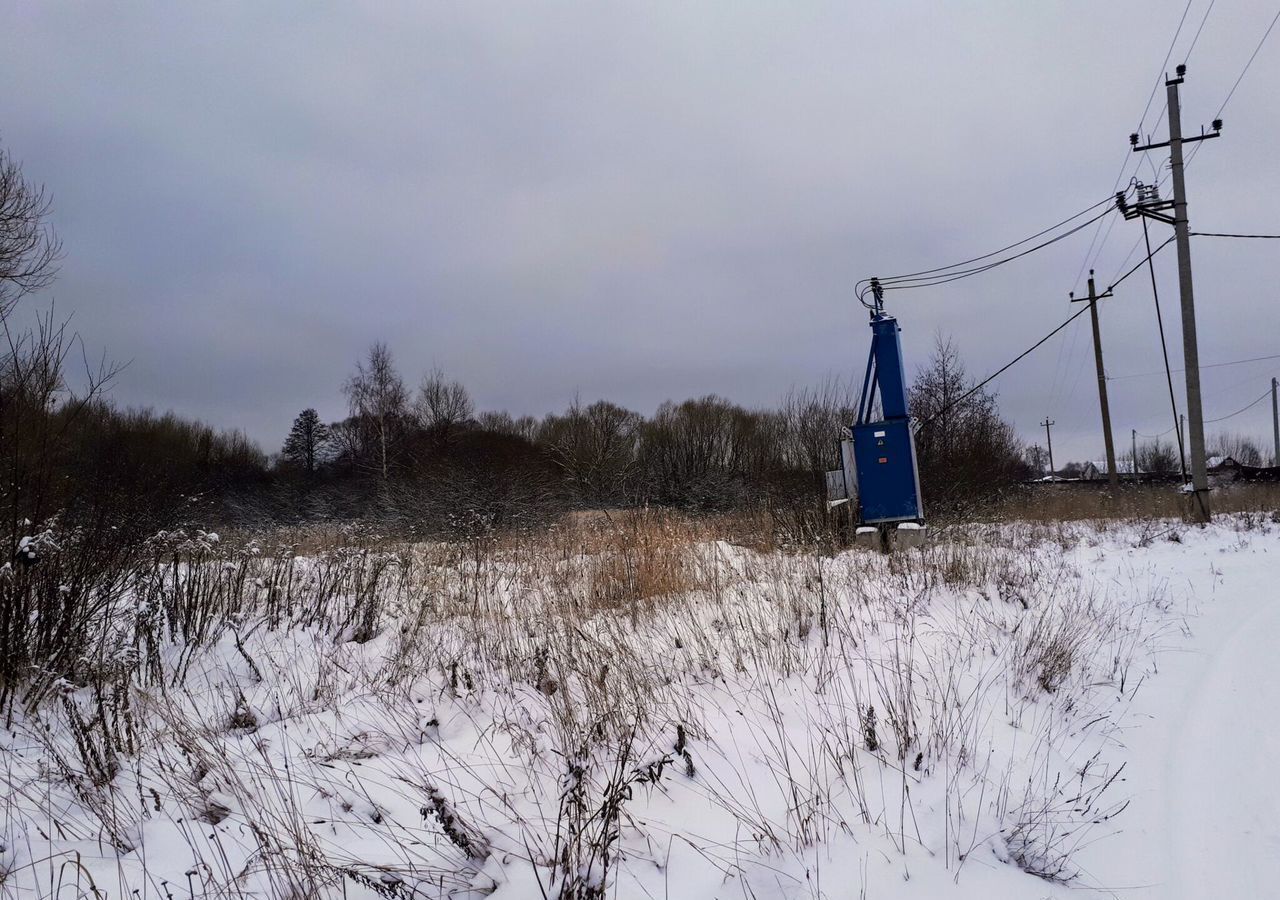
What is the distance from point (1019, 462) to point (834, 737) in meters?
25.5

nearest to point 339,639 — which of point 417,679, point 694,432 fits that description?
point 417,679

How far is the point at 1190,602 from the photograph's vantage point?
6156 mm

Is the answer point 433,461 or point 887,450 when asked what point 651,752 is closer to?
point 887,450

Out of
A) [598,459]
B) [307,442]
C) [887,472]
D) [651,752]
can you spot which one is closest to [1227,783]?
[651,752]

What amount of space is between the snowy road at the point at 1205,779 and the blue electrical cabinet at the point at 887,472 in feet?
14.6

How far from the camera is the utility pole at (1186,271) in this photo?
42.9ft

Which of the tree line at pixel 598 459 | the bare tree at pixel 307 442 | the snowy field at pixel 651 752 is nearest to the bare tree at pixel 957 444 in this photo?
the tree line at pixel 598 459

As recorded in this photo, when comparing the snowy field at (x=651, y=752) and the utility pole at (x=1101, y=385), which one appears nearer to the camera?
the snowy field at (x=651, y=752)

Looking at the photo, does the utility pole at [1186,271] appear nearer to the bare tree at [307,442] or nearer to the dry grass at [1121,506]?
the dry grass at [1121,506]

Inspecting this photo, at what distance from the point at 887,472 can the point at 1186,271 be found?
10.1 meters

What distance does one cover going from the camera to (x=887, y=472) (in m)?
9.50

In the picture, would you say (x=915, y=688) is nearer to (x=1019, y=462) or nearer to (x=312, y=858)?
(x=312, y=858)

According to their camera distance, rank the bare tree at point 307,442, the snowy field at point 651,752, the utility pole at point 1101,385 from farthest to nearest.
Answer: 1. the bare tree at point 307,442
2. the utility pole at point 1101,385
3. the snowy field at point 651,752

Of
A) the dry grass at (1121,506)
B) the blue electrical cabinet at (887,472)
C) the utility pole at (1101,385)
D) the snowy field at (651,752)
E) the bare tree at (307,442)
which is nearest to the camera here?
the snowy field at (651,752)
